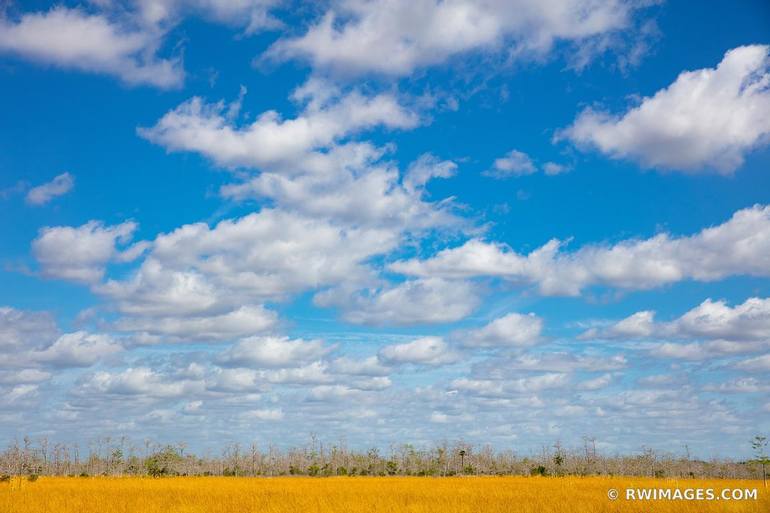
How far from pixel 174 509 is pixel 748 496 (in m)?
28.9

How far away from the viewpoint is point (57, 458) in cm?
11300

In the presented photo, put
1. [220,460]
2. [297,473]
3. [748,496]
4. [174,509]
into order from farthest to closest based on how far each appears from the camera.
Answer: [220,460]
[297,473]
[748,496]
[174,509]

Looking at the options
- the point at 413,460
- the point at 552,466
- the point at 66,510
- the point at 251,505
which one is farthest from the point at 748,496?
the point at 413,460

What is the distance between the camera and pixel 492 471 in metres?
105

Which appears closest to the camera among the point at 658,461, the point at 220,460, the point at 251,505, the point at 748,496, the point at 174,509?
the point at 174,509

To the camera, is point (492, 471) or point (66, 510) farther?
point (492, 471)

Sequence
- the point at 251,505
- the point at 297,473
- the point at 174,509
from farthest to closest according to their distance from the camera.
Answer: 1. the point at 297,473
2. the point at 251,505
3. the point at 174,509

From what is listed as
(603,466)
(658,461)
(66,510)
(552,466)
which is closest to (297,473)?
(552,466)

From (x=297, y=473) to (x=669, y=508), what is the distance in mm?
78940

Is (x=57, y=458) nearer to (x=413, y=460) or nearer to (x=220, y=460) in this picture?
(x=220, y=460)

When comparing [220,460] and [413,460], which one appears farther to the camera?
[220,460]

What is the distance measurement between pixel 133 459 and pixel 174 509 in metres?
87.7

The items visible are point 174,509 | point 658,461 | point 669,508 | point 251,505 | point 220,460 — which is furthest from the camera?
point 220,460

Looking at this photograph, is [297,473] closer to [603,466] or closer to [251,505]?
[603,466]
